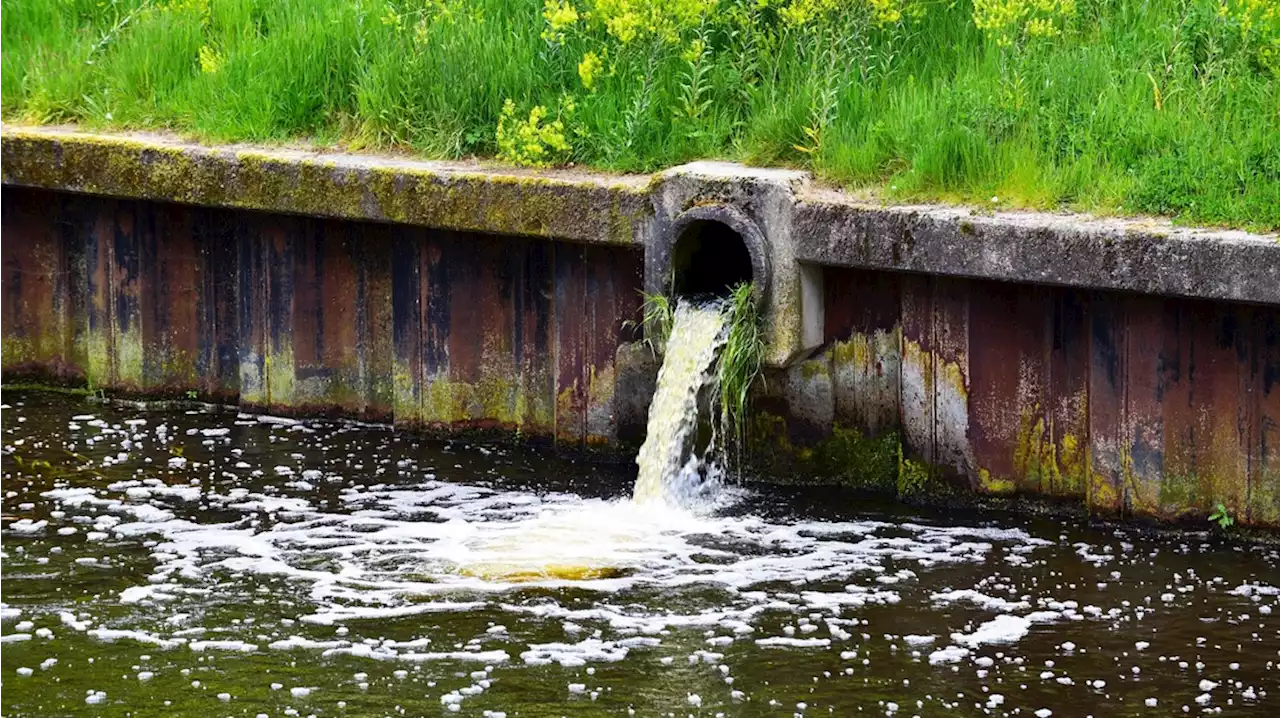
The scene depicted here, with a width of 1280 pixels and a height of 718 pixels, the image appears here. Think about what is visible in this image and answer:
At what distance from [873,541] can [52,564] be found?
3.42 metres

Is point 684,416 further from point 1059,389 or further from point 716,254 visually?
point 1059,389

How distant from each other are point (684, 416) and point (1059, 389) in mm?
1747

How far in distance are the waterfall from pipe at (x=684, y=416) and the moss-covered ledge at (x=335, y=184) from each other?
1.64 ft

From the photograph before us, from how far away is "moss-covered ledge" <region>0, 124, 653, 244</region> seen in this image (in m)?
10.6

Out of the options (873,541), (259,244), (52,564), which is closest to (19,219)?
(259,244)

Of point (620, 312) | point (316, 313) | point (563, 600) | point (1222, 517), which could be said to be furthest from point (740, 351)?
point (316, 313)

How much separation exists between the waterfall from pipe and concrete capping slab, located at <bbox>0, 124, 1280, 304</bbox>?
12.1 inches

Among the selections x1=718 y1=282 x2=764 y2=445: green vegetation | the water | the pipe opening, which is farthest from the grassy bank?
the water

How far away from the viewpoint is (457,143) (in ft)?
37.1

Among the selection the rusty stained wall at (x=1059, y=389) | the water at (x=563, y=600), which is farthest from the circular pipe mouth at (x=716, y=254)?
the water at (x=563, y=600)

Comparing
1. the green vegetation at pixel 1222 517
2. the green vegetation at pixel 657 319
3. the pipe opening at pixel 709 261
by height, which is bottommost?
the green vegetation at pixel 1222 517

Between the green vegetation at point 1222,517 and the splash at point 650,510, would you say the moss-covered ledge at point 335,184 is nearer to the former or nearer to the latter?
the splash at point 650,510

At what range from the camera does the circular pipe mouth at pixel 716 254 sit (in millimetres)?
10125

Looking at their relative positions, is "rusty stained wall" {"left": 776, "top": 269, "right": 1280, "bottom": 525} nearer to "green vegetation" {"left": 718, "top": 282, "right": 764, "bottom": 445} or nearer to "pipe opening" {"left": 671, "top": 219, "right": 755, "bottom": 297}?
"green vegetation" {"left": 718, "top": 282, "right": 764, "bottom": 445}
